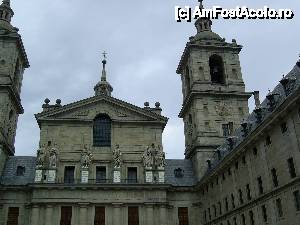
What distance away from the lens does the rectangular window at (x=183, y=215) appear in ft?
157

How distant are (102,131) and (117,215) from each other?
11.0 meters

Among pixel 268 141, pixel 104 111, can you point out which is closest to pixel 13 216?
pixel 104 111

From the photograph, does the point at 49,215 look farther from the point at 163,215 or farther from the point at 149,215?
the point at 163,215

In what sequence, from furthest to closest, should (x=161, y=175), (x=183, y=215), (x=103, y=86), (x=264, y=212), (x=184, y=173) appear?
(x=103, y=86) < (x=184, y=173) < (x=183, y=215) < (x=161, y=175) < (x=264, y=212)

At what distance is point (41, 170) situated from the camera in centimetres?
4666

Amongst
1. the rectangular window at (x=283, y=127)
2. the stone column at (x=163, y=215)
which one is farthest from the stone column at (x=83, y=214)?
the rectangular window at (x=283, y=127)

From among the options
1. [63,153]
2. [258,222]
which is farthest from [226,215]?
[63,153]

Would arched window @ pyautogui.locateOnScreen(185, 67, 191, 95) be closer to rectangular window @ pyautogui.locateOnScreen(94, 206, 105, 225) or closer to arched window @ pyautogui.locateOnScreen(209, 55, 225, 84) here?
arched window @ pyautogui.locateOnScreen(209, 55, 225, 84)

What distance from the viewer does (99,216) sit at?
149 ft

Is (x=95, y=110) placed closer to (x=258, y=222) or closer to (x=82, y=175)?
(x=82, y=175)

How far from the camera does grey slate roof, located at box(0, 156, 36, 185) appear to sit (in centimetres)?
4817

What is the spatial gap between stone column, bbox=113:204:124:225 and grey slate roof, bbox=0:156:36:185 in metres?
10.6

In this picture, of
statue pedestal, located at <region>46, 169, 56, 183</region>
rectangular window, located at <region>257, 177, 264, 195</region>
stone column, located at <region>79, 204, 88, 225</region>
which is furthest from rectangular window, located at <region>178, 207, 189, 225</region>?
rectangular window, located at <region>257, 177, 264, 195</region>

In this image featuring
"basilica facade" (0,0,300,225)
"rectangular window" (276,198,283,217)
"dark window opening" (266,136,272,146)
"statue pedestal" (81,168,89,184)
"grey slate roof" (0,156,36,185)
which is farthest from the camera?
"grey slate roof" (0,156,36,185)
